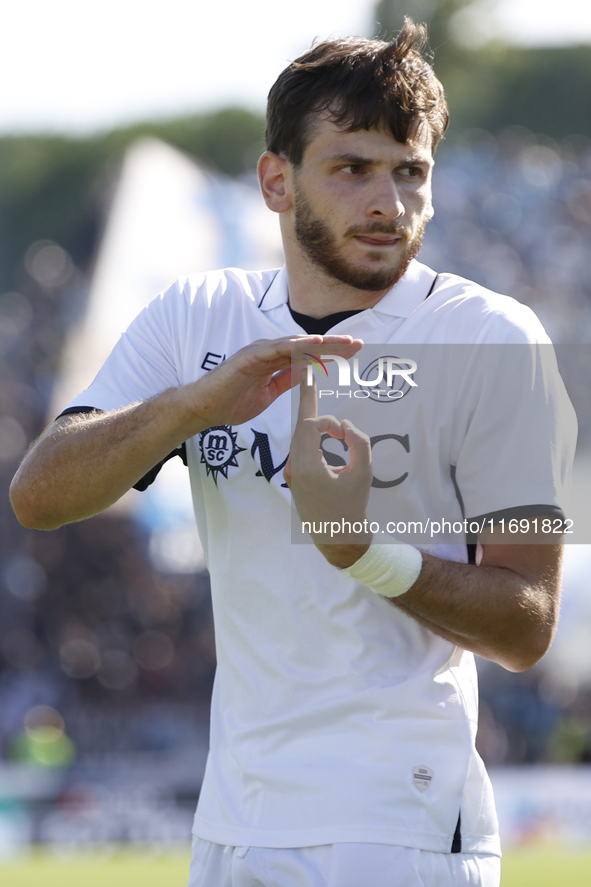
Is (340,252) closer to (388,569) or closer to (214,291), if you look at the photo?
(214,291)

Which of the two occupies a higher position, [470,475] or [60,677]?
[470,475]

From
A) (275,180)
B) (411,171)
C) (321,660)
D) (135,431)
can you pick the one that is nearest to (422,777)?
(321,660)

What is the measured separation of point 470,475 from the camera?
2.14 meters

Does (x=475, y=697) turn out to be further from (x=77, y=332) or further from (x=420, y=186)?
(x=77, y=332)

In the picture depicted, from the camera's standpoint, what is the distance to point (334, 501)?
189 centimetres

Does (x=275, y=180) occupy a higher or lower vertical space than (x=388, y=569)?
higher

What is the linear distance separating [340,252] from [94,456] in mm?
702

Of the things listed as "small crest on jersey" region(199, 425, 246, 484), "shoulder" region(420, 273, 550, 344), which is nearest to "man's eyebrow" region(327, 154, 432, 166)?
"shoulder" region(420, 273, 550, 344)

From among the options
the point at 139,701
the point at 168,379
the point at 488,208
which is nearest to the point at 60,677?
the point at 139,701

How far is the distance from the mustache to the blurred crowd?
8.49 meters

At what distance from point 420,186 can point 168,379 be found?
716 millimetres

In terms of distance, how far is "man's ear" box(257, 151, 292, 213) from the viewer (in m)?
2.51

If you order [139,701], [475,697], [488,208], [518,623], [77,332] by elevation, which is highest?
[488,208]

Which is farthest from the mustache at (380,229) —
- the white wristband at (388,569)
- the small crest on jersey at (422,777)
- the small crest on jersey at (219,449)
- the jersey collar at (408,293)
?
the small crest on jersey at (422,777)
